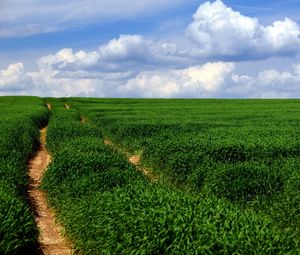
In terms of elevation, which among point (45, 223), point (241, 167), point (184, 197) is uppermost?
point (184, 197)

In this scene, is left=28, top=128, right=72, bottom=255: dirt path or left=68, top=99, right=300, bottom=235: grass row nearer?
left=28, top=128, right=72, bottom=255: dirt path

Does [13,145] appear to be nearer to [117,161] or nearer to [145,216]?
[117,161]

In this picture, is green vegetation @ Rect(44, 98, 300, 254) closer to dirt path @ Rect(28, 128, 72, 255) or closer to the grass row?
the grass row

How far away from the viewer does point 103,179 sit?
17.0 meters

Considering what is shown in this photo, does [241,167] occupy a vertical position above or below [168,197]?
below

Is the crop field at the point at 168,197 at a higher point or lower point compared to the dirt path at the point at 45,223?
higher

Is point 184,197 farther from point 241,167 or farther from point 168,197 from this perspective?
point 241,167

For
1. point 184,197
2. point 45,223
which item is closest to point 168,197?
point 184,197

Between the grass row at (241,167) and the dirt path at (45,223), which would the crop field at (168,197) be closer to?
the grass row at (241,167)

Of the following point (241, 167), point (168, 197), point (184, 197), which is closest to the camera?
point (168, 197)

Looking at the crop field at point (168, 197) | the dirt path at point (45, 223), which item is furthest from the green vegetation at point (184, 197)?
the dirt path at point (45, 223)

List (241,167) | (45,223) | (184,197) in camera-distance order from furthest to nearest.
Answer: (241,167) < (45,223) < (184,197)

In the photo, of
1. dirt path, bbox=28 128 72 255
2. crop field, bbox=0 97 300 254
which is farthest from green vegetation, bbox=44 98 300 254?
dirt path, bbox=28 128 72 255

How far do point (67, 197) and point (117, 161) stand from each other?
Result: 3.91m
